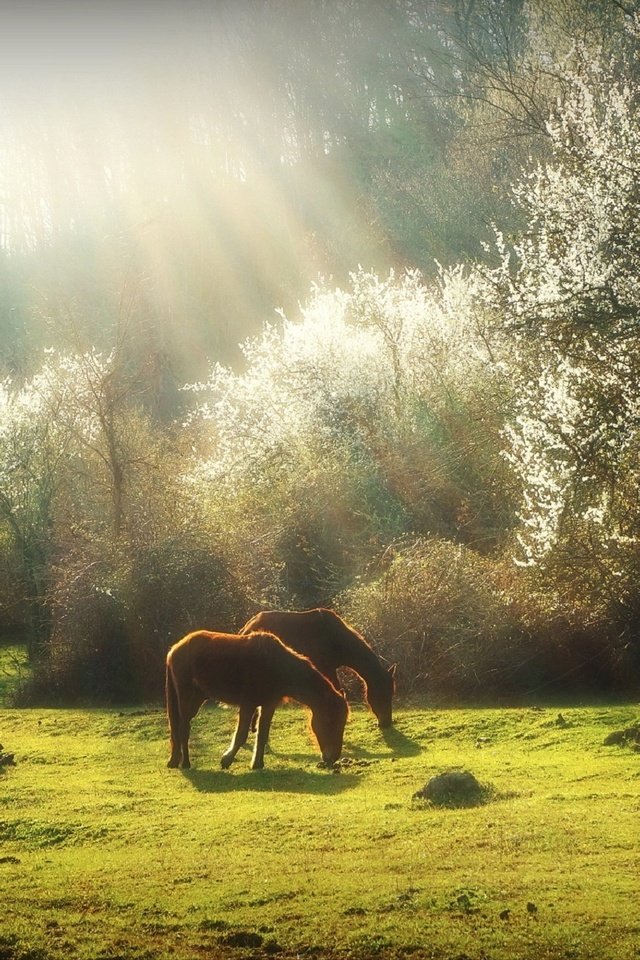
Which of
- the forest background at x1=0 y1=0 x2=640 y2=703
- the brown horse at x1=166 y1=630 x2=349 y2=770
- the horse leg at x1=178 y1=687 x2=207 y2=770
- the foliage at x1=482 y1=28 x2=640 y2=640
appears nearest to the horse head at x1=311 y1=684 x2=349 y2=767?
the brown horse at x1=166 y1=630 x2=349 y2=770

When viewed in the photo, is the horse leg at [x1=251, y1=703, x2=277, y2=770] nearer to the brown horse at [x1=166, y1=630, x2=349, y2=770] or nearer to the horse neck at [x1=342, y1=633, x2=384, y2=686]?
the brown horse at [x1=166, y1=630, x2=349, y2=770]

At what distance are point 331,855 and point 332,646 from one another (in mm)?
9378

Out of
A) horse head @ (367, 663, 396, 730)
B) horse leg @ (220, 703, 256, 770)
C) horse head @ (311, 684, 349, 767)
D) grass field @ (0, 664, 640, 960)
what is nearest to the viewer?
grass field @ (0, 664, 640, 960)

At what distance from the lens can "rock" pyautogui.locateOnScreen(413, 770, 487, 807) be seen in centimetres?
1326

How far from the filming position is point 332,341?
42.5 metres

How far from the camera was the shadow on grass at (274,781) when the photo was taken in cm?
1519

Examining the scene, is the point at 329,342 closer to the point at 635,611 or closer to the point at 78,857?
the point at 635,611

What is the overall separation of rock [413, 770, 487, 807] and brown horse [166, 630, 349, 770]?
3143 mm

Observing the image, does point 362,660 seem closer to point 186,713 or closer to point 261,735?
point 261,735

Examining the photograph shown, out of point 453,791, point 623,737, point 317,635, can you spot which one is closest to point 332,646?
point 317,635

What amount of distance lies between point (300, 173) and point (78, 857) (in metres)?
75.1

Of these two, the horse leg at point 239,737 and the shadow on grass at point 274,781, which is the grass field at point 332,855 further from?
the horse leg at point 239,737

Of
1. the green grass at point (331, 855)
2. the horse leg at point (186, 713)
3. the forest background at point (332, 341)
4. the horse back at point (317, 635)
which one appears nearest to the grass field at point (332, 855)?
the green grass at point (331, 855)

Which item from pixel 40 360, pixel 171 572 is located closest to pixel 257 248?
pixel 40 360
